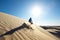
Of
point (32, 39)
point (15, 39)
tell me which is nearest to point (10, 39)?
point (15, 39)

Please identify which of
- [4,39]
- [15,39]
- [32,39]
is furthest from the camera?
[32,39]

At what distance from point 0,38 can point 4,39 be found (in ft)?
0.67

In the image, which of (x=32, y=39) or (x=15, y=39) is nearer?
(x=15, y=39)

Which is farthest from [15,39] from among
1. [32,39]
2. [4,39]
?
[32,39]

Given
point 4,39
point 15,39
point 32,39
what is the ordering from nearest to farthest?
point 4,39
point 15,39
point 32,39

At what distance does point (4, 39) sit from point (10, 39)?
31 centimetres

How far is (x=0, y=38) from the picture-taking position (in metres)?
3.82

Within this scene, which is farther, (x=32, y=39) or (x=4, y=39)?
(x=32, y=39)

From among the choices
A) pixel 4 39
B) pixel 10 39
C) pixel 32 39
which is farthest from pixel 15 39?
pixel 32 39

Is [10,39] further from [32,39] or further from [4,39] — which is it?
[32,39]

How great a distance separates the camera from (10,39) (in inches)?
157

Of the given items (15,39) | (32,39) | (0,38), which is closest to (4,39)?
(0,38)

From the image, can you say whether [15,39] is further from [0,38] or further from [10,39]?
[0,38]

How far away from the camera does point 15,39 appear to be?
4.15 m
